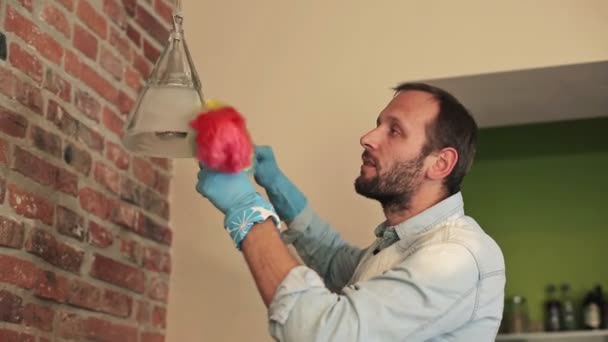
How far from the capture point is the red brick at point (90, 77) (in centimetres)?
184

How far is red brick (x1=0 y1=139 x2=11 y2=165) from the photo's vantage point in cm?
156

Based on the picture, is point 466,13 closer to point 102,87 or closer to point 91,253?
point 102,87

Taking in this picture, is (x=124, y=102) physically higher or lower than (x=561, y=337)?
higher

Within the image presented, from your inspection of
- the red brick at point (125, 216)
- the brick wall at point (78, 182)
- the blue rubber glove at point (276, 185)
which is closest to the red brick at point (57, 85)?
the brick wall at point (78, 182)

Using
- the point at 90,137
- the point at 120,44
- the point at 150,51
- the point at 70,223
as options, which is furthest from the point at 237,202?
the point at 150,51

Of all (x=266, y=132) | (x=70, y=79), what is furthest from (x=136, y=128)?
(x=266, y=132)

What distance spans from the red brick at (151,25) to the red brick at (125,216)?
51cm

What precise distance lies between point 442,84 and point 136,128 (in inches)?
39.8

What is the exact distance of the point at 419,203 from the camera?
5.18ft

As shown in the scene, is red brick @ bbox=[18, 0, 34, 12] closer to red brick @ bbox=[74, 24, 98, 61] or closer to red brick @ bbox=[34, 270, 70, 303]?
red brick @ bbox=[74, 24, 98, 61]

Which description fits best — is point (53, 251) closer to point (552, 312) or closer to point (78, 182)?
point (78, 182)

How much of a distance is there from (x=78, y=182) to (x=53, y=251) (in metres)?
0.20

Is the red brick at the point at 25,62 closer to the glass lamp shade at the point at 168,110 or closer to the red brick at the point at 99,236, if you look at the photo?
the glass lamp shade at the point at 168,110

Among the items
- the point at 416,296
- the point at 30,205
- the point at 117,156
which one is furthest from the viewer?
the point at 117,156
